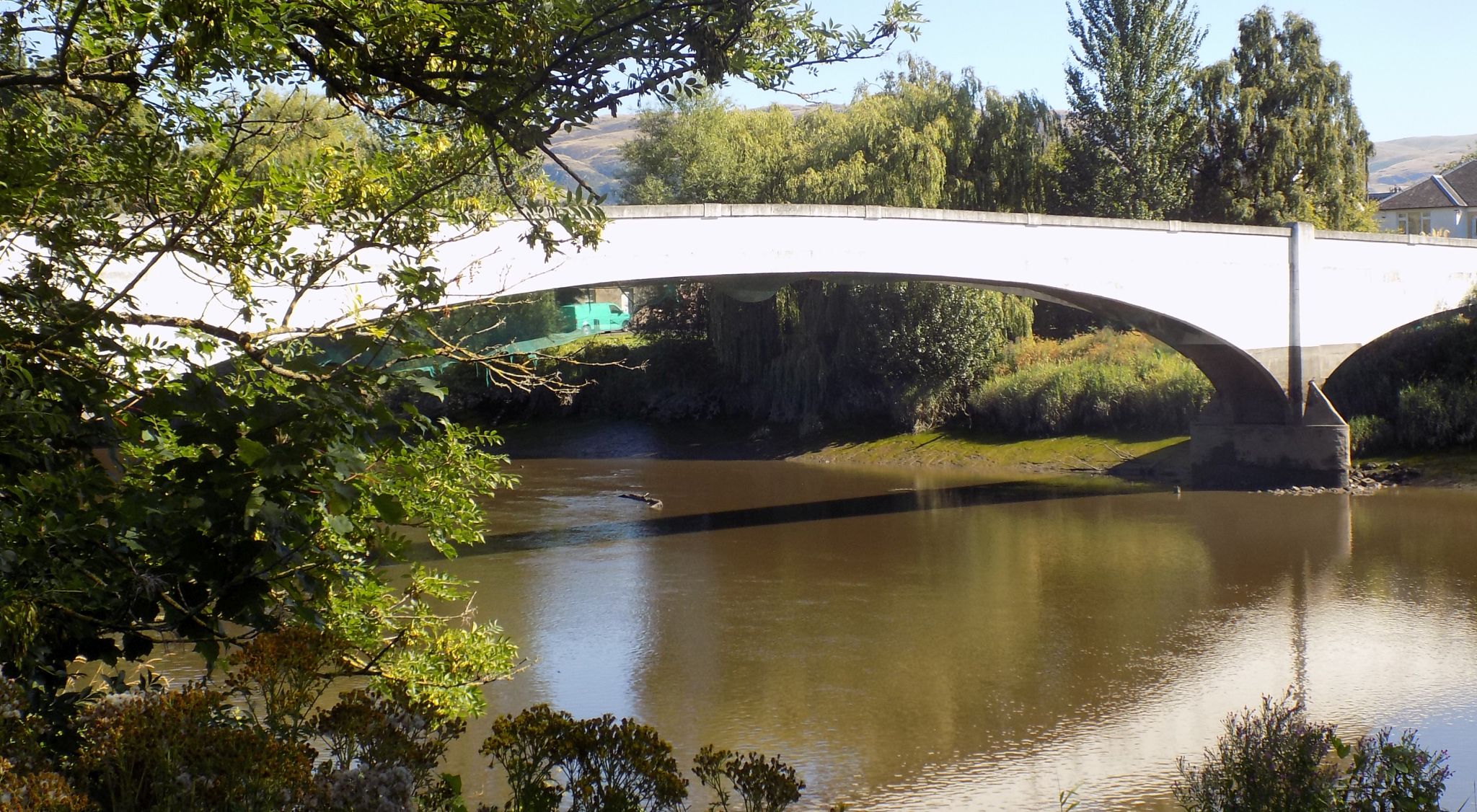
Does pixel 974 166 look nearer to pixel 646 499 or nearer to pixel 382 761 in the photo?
pixel 646 499

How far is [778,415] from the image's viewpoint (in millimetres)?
26516

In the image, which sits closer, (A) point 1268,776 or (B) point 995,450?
(A) point 1268,776

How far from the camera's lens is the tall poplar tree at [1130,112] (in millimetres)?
26938

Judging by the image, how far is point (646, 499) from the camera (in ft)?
61.2

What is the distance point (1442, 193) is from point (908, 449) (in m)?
34.0

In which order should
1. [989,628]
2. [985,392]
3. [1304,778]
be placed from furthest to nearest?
[985,392]
[989,628]
[1304,778]

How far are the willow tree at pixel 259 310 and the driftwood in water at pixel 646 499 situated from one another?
12889 mm

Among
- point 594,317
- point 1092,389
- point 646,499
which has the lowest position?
point 646,499

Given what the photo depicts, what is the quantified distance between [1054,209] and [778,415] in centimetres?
737

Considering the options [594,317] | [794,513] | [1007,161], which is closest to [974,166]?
[1007,161]

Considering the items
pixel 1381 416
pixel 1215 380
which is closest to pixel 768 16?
pixel 1215 380

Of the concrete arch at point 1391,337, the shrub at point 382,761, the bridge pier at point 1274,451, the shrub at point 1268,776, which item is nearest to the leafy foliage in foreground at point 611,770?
the shrub at point 382,761

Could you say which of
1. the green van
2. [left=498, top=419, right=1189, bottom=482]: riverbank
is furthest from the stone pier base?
the green van

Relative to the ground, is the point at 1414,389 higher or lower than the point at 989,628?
higher
